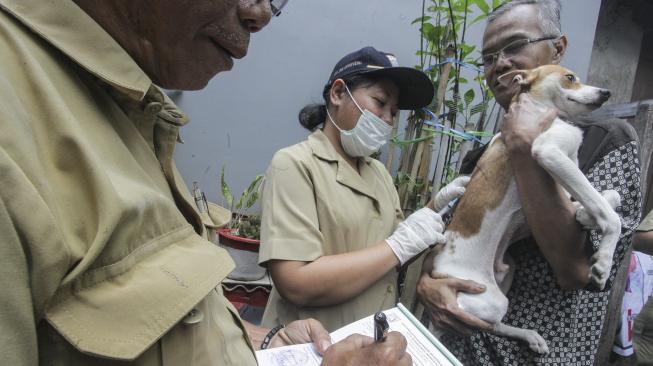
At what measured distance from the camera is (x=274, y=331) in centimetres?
135

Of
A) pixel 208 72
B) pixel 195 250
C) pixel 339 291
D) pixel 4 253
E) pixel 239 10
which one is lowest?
pixel 339 291

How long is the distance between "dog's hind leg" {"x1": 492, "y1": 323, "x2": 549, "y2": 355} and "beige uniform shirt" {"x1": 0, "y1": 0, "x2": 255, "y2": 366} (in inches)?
41.1

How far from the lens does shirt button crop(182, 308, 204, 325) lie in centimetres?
61

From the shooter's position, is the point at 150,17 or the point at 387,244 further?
the point at 387,244

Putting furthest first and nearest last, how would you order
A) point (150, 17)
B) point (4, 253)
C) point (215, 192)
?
point (215, 192)
point (150, 17)
point (4, 253)

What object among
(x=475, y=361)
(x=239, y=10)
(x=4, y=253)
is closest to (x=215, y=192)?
(x=475, y=361)

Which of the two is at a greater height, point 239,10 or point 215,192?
point 239,10

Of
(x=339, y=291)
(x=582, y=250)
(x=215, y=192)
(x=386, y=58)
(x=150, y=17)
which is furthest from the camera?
(x=215, y=192)

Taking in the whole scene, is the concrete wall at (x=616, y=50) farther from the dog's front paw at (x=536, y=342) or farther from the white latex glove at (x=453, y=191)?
the dog's front paw at (x=536, y=342)

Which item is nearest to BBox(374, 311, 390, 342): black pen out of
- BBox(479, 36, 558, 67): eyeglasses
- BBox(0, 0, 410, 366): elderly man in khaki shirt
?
BBox(0, 0, 410, 366): elderly man in khaki shirt

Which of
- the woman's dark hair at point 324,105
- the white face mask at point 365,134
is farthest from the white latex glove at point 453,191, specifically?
the woman's dark hair at point 324,105

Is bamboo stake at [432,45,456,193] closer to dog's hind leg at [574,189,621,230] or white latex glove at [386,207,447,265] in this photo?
white latex glove at [386,207,447,265]

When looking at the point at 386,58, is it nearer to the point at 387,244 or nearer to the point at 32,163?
the point at 387,244

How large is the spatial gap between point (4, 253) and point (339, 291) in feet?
4.01
